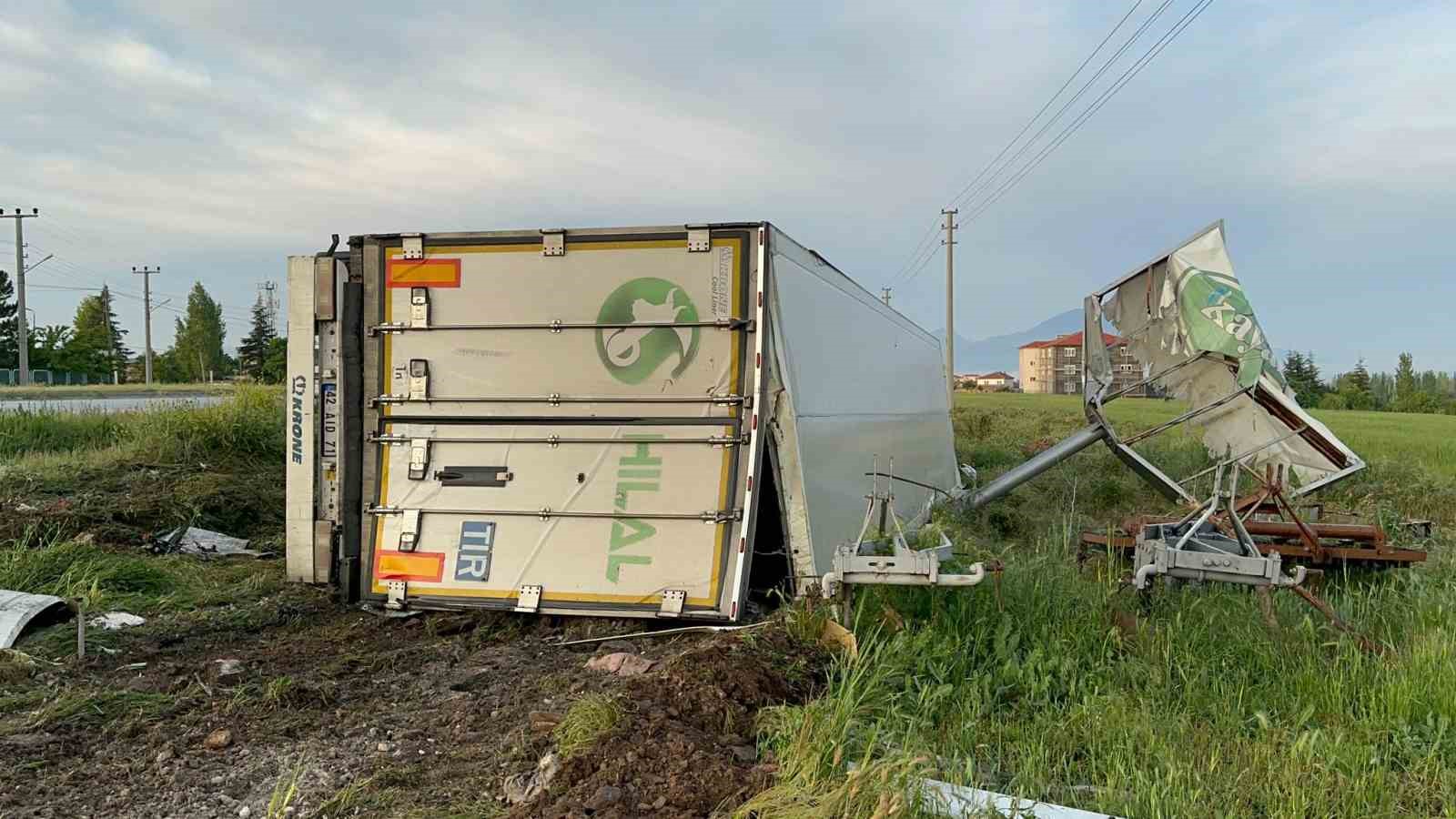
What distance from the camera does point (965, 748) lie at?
3793 millimetres

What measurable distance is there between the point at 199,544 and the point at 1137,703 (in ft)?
24.2

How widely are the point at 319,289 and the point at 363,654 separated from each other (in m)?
2.52

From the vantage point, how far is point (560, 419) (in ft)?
20.2

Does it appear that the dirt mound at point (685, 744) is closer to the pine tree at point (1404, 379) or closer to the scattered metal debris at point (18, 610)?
the scattered metal debris at point (18, 610)

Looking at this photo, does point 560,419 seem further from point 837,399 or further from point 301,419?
point 837,399

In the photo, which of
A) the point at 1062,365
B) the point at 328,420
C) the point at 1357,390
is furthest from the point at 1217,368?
the point at 1062,365

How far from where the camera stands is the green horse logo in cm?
601

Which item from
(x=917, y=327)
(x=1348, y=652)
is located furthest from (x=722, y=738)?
(x=917, y=327)

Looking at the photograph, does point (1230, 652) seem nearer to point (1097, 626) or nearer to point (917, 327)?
point (1097, 626)

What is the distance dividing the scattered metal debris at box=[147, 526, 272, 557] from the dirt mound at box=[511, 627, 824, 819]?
535cm

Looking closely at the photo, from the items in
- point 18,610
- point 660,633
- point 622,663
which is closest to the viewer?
point 622,663

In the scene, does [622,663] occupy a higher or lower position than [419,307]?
lower

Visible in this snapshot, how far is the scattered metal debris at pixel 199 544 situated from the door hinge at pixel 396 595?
257 cm

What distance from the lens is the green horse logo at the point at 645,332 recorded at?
6012mm
